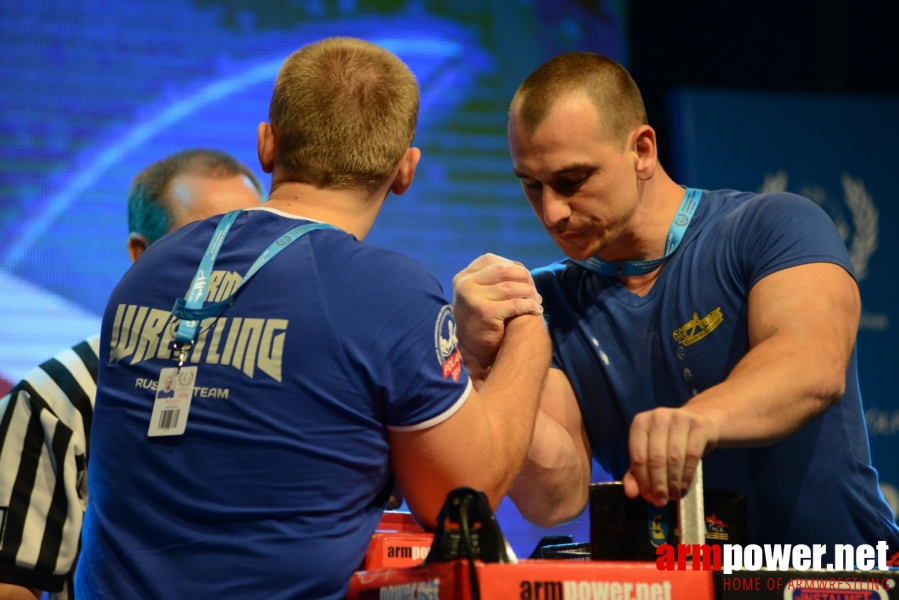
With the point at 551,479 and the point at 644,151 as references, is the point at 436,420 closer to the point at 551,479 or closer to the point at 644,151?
the point at 551,479

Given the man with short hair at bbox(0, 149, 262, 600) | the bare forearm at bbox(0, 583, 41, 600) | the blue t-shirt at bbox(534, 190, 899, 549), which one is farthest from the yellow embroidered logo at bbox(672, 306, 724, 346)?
the bare forearm at bbox(0, 583, 41, 600)

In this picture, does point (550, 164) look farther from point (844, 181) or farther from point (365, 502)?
point (844, 181)

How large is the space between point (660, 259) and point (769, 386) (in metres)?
0.56

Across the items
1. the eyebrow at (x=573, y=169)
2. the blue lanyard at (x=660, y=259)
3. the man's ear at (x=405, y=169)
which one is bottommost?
the man's ear at (x=405, y=169)

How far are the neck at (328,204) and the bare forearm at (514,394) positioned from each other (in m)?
0.30

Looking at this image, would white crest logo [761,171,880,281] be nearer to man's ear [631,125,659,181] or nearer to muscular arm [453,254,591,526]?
man's ear [631,125,659,181]

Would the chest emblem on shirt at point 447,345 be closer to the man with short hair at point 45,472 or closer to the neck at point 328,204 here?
the neck at point 328,204

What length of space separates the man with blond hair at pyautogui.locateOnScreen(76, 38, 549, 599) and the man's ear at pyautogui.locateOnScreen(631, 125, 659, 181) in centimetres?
80

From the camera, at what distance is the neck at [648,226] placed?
1.94 metres

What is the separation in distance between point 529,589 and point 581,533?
8.98 ft

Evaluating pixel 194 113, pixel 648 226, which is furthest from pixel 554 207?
pixel 194 113

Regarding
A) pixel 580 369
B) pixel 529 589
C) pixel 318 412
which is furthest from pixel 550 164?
pixel 529 589

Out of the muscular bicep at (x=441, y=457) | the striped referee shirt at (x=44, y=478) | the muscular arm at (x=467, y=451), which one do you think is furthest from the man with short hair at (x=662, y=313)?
the striped referee shirt at (x=44, y=478)

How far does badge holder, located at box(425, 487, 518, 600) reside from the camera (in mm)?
1006
